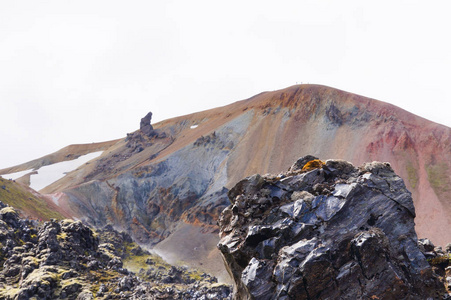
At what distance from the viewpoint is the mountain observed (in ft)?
309

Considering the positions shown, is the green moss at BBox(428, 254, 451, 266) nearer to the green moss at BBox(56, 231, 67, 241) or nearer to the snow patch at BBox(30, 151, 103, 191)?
the green moss at BBox(56, 231, 67, 241)

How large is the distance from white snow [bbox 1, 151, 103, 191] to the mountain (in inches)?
399

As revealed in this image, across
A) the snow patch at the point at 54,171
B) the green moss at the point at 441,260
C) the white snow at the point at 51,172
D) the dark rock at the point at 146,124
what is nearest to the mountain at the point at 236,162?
the snow patch at the point at 54,171

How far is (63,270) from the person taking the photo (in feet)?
101

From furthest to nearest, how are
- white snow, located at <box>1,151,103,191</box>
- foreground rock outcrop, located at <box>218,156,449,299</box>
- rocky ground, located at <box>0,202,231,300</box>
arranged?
white snow, located at <box>1,151,103,191</box> < rocky ground, located at <box>0,202,231,300</box> < foreground rock outcrop, located at <box>218,156,449,299</box>

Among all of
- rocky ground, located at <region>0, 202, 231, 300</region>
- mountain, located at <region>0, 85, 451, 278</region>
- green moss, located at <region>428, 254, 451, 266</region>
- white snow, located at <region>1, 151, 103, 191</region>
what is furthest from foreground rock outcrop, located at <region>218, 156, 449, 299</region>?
white snow, located at <region>1, 151, 103, 191</region>

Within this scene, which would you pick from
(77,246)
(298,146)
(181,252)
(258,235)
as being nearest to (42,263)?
(77,246)

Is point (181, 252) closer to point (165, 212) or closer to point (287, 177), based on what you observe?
point (165, 212)

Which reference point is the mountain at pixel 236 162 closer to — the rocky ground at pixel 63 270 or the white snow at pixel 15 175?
the white snow at pixel 15 175

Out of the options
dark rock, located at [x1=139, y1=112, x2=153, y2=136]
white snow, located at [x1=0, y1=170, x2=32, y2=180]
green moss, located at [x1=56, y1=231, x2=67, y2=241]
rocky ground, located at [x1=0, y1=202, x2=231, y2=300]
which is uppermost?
dark rock, located at [x1=139, y1=112, x2=153, y2=136]

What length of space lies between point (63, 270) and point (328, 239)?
25714mm

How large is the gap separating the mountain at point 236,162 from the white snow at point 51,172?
33.3 feet

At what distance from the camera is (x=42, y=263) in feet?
101

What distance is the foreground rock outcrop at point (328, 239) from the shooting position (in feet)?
47.1
